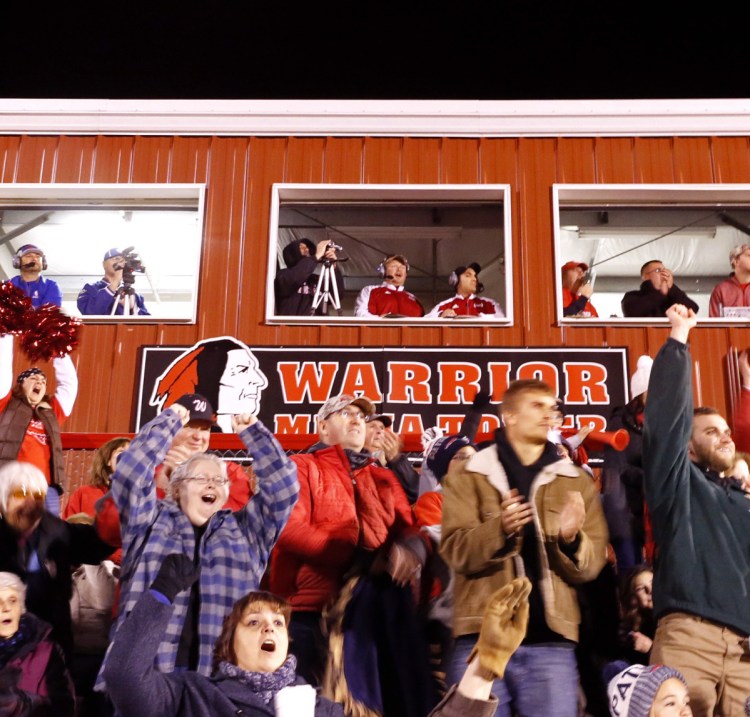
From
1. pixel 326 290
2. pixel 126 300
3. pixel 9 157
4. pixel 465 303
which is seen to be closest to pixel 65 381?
pixel 126 300

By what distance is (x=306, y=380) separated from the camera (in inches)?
359

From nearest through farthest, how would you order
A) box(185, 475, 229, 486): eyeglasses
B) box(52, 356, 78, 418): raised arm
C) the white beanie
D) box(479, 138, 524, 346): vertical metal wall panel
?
box(185, 475, 229, 486): eyeglasses
the white beanie
box(52, 356, 78, 418): raised arm
box(479, 138, 524, 346): vertical metal wall panel

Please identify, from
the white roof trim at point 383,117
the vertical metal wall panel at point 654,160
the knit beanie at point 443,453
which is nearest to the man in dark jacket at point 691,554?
the knit beanie at point 443,453

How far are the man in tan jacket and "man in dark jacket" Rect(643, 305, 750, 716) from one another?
0.33 m

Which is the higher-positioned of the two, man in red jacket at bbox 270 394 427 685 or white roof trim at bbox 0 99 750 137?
white roof trim at bbox 0 99 750 137

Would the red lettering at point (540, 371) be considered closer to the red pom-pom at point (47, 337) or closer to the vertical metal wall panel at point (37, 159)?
the red pom-pom at point (47, 337)

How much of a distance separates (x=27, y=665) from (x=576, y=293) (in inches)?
262

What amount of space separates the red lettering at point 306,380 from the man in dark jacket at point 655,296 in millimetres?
2845

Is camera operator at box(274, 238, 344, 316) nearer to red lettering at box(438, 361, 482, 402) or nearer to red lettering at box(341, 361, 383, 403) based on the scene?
red lettering at box(341, 361, 383, 403)

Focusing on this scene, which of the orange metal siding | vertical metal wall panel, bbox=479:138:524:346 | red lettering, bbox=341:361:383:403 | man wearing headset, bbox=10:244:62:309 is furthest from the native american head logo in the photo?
vertical metal wall panel, bbox=479:138:524:346

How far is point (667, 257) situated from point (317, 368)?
5946 mm

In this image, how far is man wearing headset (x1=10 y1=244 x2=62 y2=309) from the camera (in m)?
9.16

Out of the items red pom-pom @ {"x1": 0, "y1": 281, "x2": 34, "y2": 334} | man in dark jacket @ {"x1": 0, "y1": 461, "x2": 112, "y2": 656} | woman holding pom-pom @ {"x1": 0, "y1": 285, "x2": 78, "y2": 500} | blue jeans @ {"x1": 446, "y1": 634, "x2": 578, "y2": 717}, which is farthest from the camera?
red pom-pom @ {"x1": 0, "y1": 281, "x2": 34, "y2": 334}

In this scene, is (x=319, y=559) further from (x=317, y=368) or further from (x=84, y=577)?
(x=317, y=368)
